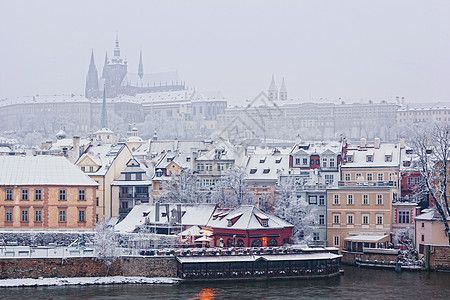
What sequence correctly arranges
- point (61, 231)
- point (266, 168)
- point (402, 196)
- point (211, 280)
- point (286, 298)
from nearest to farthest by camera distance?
1. point (286, 298)
2. point (211, 280)
3. point (61, 231)
4. point (402, 196)
5. point (266, 168)

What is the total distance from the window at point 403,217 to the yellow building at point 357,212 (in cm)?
107

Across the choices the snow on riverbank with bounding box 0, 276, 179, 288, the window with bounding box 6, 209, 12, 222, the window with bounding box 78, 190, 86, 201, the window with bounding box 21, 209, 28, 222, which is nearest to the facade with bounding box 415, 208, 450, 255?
the snow on riverbank with bounding box 0, 276, 179, 288

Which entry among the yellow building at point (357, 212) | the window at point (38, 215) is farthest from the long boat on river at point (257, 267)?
the window at point (38, 215)

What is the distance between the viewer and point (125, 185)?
77125 mm

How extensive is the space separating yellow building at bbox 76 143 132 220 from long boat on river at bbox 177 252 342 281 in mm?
23181

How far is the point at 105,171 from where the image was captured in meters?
77.0

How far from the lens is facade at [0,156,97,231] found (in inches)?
2506

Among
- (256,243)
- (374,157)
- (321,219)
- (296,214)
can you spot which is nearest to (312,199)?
(321,219)

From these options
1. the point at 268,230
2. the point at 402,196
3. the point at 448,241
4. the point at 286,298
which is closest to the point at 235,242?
the point at 268,230

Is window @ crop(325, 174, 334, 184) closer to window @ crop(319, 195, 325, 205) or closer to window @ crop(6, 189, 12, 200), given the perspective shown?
window @ crop(319, 195, 325, 205)

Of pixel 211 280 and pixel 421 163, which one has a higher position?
pixel 421 163

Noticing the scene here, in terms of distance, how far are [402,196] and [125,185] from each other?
79.7 ft

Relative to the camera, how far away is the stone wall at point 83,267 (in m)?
53.2

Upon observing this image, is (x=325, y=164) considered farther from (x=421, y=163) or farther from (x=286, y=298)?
(x=286, y=298)
